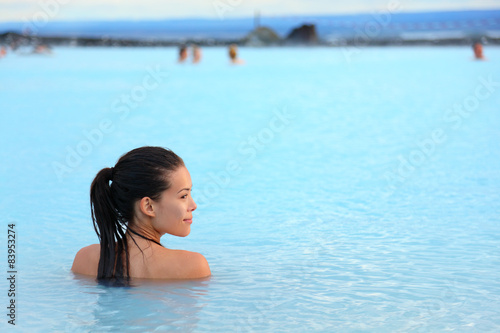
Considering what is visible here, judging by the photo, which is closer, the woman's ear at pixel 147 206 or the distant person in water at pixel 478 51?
the woman's ear at pixel 147 206

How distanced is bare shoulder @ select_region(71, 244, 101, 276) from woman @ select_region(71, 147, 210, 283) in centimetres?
2

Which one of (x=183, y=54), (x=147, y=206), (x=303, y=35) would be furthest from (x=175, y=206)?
(x=303, y=35)

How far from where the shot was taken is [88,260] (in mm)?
3156

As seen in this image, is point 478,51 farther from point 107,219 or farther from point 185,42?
point 185,42

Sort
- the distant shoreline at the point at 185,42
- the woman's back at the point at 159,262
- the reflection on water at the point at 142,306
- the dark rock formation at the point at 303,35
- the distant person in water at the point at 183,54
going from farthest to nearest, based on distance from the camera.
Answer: the dark rock formation at the point at 303,35 → the distant shoreline at the point at 185,42 → the distant person in water at the point at 183,54 → the woman's back at the point at 159,262 → the reflection on water at the point at 142,306

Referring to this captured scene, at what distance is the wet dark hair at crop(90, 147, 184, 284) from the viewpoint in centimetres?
281

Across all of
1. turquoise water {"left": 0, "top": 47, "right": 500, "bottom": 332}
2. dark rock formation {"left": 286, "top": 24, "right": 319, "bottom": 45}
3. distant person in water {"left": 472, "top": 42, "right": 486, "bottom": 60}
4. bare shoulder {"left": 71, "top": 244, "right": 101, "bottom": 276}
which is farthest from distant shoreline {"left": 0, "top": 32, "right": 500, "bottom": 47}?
bare shoulder {"left": 71, "top": 244, "right": 101, "bottom": 276}

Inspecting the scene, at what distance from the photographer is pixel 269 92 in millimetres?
14445

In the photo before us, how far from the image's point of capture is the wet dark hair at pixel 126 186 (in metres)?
2.81

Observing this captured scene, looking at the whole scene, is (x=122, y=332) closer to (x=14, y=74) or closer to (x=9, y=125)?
(x=9, y=125)

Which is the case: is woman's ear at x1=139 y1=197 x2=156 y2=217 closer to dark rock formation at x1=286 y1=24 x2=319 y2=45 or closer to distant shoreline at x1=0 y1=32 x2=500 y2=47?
distant shoreline at x1=0 y1=32 x2=500 y2=47

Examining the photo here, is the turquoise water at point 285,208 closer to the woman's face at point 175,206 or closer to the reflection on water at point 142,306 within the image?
the reflection on water at point 142,306

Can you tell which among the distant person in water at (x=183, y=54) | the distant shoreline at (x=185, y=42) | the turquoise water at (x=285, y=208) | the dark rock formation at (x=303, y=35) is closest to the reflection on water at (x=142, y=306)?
the turquoise water at (x=285, y=208)

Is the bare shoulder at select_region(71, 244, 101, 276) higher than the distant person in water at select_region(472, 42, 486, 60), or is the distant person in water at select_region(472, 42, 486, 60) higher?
the distant person in water at select_region(472, 42, 486, 60)
